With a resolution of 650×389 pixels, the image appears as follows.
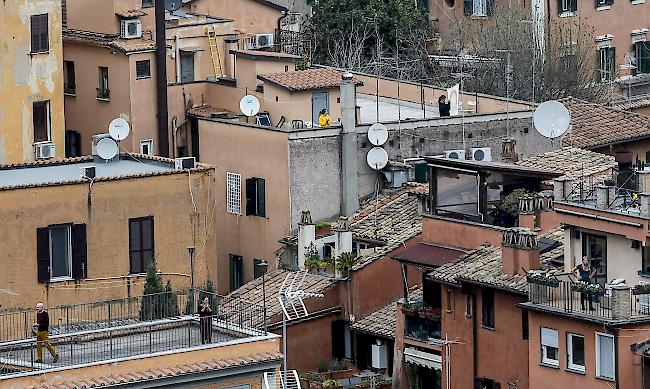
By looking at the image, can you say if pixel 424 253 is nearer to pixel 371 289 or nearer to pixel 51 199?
pixel 371 289

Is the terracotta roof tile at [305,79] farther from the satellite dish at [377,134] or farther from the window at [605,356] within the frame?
the window at [605,356]

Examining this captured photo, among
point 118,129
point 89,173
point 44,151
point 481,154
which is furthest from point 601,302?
point 44,151

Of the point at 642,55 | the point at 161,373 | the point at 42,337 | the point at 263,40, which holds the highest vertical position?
the point at 263,40

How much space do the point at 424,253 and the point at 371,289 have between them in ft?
9.40

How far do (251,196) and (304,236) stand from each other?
126 inches

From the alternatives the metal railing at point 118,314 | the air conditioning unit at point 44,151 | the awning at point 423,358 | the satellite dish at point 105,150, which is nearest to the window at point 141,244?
the metal railing at point 118,314

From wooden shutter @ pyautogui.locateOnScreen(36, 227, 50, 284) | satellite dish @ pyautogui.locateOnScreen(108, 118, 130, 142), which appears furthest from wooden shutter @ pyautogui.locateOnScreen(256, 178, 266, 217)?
wooden shutter @ pyautogui.locateOnScreen(36, 227, 50, 284)

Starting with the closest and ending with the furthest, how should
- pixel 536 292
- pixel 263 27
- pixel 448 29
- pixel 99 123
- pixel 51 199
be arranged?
pixel 536 292, pixel 51 199, pixel 99 123, pixel 263 27, pixel 448 29

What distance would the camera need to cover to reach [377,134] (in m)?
68.3

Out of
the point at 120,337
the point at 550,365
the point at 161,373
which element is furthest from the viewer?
the point at 550,365

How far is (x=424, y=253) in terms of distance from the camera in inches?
2427

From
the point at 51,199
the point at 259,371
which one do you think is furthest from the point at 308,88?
the point at 259,371

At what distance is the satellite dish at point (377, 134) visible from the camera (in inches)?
2687

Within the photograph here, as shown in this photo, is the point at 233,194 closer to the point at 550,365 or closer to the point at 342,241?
the point at 342,241
